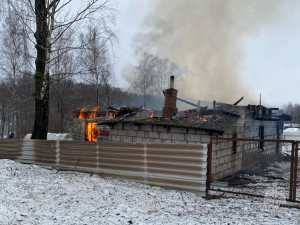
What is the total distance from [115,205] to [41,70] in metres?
7.13

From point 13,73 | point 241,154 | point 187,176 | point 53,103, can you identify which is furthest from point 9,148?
point 53,103

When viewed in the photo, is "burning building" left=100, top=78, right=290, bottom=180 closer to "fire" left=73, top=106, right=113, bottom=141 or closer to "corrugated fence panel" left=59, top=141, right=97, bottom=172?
"corrugated fence panel" left=59, top=141, right=97, bottom=172

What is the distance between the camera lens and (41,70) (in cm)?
1054

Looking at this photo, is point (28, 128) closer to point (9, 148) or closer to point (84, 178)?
point (9, 148)

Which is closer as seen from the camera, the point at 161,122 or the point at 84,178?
the point at 84,178

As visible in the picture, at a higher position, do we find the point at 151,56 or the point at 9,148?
the point at 151,56

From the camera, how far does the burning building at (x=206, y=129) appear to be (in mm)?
10253

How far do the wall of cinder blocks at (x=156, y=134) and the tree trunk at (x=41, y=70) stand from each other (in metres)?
3.28

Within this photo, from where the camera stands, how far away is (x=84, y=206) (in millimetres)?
5410

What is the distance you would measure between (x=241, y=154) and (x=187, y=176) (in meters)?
7.04

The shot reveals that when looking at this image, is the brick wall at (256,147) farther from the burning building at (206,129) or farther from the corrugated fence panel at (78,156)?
the corrugated fence panel at (78,156)

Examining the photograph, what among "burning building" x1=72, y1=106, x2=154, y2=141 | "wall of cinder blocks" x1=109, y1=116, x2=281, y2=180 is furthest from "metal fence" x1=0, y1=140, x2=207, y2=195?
"burning building" x1=72, y1=106, x2=154, y2=141

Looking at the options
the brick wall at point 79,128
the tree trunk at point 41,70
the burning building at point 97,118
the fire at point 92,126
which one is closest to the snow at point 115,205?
the tree trunk at point 41,70

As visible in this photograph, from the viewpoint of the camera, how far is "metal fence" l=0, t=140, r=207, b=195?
264 inches
